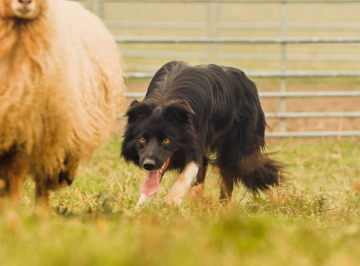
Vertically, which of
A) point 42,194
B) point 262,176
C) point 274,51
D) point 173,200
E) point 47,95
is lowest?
point 274,51

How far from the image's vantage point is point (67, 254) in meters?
2.03

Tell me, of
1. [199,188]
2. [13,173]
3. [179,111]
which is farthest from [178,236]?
[199,188]

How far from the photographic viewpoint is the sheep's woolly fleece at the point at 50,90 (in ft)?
9.36

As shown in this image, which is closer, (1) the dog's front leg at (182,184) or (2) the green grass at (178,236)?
(2) the green grass at (178,236)

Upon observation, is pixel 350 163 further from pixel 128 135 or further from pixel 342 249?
pixel 342 249

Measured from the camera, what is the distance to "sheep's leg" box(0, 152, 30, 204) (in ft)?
10.1

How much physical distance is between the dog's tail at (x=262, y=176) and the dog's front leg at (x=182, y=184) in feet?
1.78

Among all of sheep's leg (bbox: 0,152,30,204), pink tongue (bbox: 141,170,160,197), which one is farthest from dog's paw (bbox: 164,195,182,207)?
sheep's leg (bbox: 0,152,30,204)

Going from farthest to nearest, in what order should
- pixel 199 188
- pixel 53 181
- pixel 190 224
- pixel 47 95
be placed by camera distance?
pixel 199 188, pixel 53 181, pixel 47 95, pixel 190 224

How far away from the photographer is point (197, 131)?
3902mm

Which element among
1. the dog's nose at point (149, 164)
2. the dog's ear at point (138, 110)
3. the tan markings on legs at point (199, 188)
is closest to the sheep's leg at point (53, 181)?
the dog's nose at point (149, 164)

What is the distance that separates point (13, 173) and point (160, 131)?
1034 mm

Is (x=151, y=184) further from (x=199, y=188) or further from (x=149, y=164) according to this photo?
(x=199, y=188)

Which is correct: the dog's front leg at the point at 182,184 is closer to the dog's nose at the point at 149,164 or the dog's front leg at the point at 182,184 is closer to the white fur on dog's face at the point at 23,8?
the dog's nose at the point at 149,164
